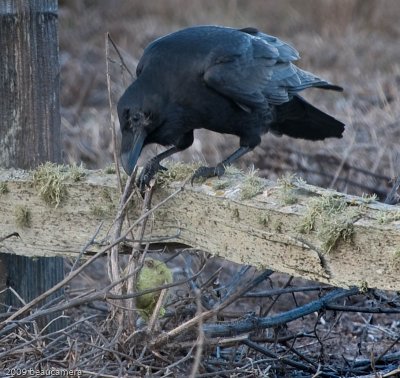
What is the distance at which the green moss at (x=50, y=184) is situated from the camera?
3990 mm

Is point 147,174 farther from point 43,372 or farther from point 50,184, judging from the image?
point 43,372

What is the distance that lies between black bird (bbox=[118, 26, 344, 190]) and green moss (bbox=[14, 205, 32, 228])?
1.54 ft

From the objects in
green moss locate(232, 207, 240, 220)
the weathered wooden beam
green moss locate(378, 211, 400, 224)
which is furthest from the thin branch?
green moss locate(378, 211, 400, 224)

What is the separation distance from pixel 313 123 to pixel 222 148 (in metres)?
A: 2.75

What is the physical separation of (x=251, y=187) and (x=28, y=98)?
51.8 inches

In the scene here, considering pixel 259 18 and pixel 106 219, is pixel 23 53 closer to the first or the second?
pixel 106 219

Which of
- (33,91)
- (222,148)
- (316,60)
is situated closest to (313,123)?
(33,91)

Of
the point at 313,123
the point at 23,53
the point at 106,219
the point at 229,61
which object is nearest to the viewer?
the point at 106,219

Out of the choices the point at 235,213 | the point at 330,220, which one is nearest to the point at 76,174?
the point at 235,213

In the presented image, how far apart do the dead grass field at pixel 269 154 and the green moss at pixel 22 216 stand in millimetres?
434

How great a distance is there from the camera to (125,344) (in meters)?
3.49

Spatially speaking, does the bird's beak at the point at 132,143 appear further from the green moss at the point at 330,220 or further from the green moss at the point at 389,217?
the green moss at the point at 389,217

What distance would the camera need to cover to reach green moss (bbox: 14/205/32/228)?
411 centimetres

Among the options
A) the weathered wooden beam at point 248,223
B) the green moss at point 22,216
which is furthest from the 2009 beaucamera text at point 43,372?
the green moss at point 22,216
